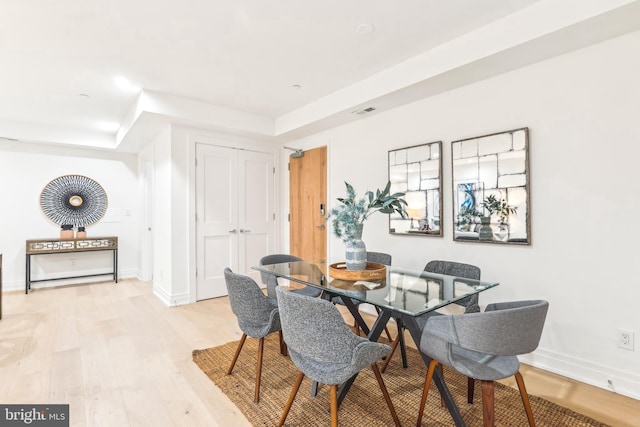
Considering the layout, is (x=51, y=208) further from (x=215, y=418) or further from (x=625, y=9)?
(x=625, y=9)

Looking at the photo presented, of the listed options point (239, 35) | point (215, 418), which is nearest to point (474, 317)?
point (215, 418)

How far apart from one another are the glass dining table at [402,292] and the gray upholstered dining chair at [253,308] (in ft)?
0.97

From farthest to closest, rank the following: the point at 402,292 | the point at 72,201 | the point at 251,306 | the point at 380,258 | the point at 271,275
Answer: the point at 72,201 → the point at 380,258 → the point at 271,275 → the point at 251,306 → the point at 402,292

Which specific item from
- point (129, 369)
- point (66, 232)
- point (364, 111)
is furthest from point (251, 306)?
point (66, 232)

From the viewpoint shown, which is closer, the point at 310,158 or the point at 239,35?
the point at 239,35

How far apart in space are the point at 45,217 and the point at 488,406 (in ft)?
20.4

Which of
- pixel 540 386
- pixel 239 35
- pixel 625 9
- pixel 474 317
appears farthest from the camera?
pixel 239 35

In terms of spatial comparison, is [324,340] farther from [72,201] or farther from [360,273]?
[72,201]

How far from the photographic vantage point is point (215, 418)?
5.88ft

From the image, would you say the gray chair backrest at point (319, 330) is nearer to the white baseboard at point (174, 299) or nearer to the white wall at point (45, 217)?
the white baseboard at point (174, 299)

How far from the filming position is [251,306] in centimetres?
193

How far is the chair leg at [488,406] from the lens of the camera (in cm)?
138

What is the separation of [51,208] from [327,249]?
4.42m

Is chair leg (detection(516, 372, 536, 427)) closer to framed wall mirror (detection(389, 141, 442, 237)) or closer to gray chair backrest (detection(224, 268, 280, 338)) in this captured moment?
gray chair backrest (detection(224, 268, 280, 338))
